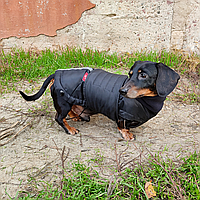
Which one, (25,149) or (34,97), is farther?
(34,97)

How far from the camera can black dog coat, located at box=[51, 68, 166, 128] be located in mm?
2014

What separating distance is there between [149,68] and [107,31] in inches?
104

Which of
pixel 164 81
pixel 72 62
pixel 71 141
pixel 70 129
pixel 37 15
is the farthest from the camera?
pixel 37 15

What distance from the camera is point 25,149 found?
7.03ft

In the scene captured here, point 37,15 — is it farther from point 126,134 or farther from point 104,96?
point 126,134

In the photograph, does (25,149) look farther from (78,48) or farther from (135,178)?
(78,48)

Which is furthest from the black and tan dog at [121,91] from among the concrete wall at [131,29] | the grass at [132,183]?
the concrete wall at [131,29]

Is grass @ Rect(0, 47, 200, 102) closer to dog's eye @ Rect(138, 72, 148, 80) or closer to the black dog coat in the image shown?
the black dog coat

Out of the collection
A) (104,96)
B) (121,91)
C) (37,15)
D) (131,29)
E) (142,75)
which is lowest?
(104,96)

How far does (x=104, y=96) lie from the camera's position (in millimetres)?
2094

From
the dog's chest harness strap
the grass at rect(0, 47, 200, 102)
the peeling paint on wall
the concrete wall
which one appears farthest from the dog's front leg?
the peeling paint on wall

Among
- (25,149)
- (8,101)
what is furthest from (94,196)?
(8,101)

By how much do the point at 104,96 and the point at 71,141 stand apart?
2.12 ft

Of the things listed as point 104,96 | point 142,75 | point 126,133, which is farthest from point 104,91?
point 126,133
